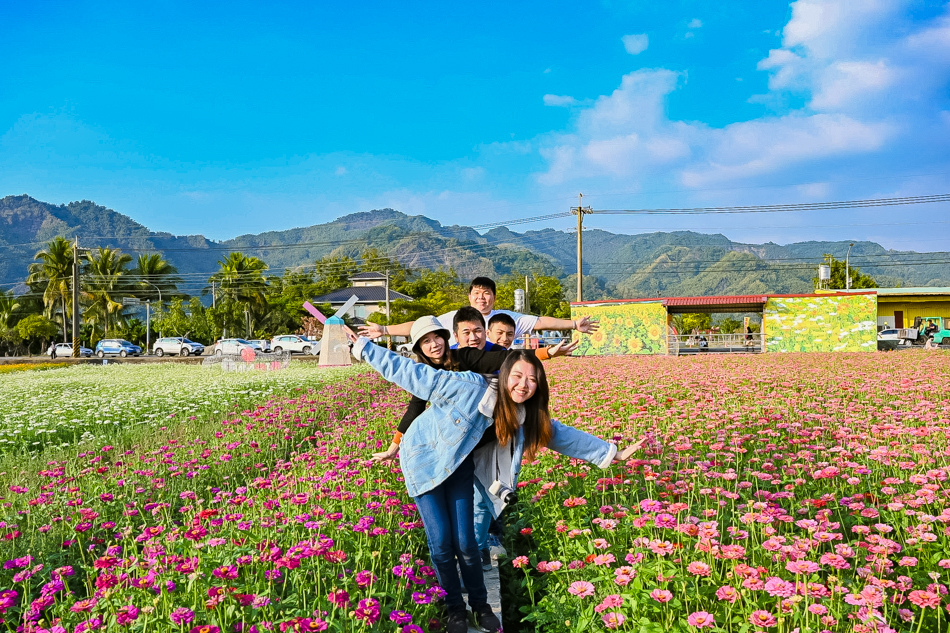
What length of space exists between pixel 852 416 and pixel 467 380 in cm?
416

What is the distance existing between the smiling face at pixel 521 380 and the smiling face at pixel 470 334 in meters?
0.58

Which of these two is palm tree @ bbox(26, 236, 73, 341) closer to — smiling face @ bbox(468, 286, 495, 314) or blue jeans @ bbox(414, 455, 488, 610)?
smiling face @ bbox(468, 286, 495, 314)

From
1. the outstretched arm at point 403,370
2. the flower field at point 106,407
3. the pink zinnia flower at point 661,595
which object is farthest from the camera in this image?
the flower field at point 106,407

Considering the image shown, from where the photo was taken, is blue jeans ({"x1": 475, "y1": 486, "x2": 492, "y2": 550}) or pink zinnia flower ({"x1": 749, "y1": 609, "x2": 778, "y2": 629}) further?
blue jeans ({"x1": 475, "y1": 486, "x2": 492, "y2": 550})

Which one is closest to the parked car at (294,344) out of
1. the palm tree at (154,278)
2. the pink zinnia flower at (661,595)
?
the palm tree at (154,278)

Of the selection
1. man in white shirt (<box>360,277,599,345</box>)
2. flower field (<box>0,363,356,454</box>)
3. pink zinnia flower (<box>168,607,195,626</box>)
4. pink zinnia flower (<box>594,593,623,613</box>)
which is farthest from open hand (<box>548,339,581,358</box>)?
flower field (<box>0,363,356,454</box>)

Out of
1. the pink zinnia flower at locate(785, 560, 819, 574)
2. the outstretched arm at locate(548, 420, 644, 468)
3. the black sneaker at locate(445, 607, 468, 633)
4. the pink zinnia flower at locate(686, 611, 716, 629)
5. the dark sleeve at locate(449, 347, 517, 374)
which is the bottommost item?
the black sneaker at locate(445, 607, 468, 633)

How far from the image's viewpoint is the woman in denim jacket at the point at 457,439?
271 cm

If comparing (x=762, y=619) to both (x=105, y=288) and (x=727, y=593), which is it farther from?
(x=105, y=288)

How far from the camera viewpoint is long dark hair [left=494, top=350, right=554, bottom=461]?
9.08ft

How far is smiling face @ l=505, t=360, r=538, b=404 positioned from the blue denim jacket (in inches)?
4.9

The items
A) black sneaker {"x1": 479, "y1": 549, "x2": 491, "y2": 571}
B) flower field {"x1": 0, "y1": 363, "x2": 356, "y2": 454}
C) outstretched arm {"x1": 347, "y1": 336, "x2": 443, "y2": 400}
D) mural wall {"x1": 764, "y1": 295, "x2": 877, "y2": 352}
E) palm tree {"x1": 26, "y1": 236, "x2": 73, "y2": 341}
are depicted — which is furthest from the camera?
palm tree {"x1": 26, "y1": 236, "x2": 73, "y2": 341}

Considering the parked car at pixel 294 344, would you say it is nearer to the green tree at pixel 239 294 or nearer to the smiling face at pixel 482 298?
the green tree at pixel 239 294

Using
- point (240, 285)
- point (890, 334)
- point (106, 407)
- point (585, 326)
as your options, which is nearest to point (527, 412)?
point (585, 326)
